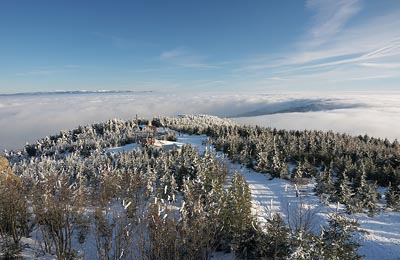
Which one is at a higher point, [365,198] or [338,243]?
[338,243]

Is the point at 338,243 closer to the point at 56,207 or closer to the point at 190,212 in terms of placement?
the point at 190,212

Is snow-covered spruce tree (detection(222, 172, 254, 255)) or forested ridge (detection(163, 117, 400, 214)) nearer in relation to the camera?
snow-covered spruce tree (detection(222, 172, 254, 255))

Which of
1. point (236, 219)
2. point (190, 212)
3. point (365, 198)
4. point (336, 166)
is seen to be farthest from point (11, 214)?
point (336, 166)

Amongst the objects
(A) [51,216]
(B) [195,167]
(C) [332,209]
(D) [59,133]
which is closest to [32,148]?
(D) [59,133]

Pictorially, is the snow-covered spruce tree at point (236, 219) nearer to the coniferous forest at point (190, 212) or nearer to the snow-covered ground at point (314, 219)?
the coniferous forest at point (190, 212)

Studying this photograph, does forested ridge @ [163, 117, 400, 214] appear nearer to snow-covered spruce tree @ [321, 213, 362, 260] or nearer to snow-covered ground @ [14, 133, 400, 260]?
snow-covered ground @ [14, 133, 400, 260]

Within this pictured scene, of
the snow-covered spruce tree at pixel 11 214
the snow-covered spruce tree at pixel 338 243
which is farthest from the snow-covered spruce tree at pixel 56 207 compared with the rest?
the snow-covered spruce tree at pixel 338 243

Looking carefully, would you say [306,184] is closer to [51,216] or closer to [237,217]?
[237,217]

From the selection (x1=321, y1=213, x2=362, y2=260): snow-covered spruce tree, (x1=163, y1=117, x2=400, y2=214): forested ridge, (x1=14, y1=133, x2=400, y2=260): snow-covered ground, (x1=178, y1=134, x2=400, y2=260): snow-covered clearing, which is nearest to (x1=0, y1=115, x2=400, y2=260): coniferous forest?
(x1=321, y1=213, x2=362, y2=260): snow-covered spruce tree
